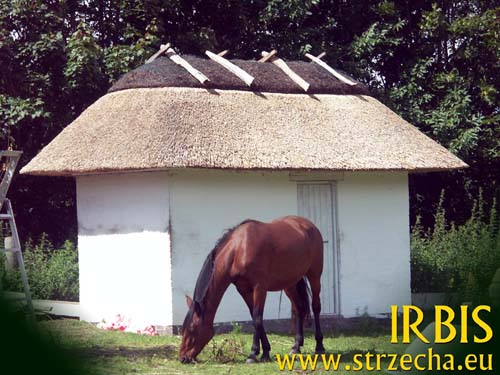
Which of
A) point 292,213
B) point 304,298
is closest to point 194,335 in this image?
point 304,298

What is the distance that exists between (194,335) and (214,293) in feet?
1.61

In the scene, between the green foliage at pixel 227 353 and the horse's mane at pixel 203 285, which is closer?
the horse's mane at pixel 203 285

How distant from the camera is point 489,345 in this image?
90 cm

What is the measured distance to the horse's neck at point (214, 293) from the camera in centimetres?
829

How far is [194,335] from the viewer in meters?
8.17

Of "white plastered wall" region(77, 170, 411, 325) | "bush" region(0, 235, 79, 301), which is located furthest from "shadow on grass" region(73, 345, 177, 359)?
"bush" region(0, 235, 79, 301)

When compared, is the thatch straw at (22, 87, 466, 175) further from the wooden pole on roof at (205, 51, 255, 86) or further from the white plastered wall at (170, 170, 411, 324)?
the white plastered wall at (170, 170, 411, 324)

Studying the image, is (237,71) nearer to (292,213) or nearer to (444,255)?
(292,213)

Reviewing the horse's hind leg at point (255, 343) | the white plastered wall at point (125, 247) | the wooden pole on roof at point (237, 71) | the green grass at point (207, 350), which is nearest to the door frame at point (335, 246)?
the green grass at point (207, 350)

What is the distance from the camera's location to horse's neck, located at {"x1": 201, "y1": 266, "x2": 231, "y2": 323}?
8.29m

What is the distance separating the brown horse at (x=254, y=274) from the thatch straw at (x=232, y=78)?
3.80m

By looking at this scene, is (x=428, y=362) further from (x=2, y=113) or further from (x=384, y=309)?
(x=2, y=113)

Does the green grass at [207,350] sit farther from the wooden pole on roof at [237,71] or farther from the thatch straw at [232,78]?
the wooden pole on roof at [237,71]

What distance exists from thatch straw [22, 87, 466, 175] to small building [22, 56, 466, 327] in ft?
0.07
